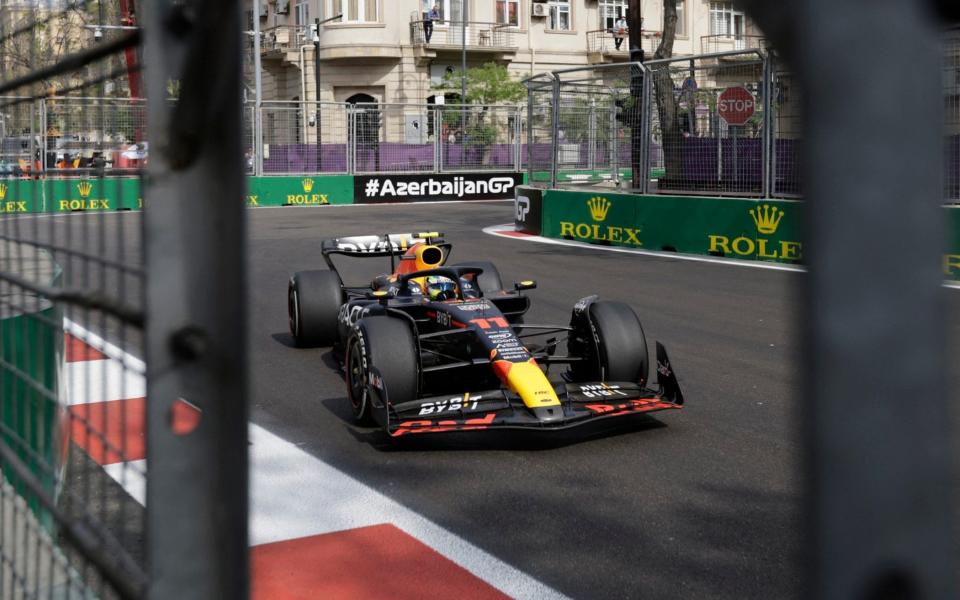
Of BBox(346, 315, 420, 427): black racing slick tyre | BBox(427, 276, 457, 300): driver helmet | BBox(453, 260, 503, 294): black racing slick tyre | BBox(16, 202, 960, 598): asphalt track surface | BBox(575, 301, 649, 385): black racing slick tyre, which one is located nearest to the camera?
BBox(16, 202, 960, 598): asphalt track surface

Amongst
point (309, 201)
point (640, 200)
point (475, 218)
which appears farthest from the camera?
point (309, 201)

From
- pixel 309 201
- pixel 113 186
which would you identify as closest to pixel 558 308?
pixel 113 186

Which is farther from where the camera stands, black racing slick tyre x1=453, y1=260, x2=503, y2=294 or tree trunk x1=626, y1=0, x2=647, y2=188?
tree trunk x1=626, y1=0, x2=647, y2=188

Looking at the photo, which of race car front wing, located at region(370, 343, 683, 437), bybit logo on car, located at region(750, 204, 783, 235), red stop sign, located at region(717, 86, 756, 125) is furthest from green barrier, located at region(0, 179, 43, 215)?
red stop sign, located at region(717, 86, 756, 125)

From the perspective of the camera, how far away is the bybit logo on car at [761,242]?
13.3m

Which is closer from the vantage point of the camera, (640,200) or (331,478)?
(331,478)

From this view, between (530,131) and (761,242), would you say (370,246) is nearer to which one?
(761,242)

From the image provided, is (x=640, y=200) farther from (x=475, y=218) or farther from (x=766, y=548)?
(x=766, y=548)

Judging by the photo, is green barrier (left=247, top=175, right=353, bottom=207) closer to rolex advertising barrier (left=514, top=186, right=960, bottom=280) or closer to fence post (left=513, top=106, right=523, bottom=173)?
fence post (left=513, top=106, right=523, bottom=173)

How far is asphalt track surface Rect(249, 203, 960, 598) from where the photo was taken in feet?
12.8

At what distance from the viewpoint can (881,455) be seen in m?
0.59

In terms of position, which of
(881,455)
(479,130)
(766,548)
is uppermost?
(479,130)

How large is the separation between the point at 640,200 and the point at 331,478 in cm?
1127

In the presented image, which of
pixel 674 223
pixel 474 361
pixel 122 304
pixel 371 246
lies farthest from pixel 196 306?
pixel 674 223
